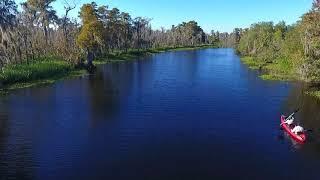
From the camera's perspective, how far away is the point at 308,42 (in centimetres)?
6325

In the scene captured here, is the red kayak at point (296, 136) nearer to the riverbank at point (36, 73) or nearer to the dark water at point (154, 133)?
the dark water at point (154, 133)

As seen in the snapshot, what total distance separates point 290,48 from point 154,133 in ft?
165

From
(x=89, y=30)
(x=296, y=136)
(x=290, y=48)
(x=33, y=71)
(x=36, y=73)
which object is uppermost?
(x=89, y=30)

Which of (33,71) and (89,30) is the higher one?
(89,30)

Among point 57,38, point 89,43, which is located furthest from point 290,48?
point 57,38

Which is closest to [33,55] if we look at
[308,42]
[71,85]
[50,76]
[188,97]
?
[50,76]

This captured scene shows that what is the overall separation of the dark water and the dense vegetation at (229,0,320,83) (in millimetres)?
4381

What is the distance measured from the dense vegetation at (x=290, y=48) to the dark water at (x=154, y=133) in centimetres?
438

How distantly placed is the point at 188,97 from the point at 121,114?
14.1 meters

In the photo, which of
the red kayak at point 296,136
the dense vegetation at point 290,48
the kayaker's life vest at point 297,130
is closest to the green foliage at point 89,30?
the dense vegetation at point 290,48

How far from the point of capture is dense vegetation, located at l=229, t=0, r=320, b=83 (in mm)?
61250

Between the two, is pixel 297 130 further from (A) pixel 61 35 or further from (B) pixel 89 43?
(A) pixel 61 35

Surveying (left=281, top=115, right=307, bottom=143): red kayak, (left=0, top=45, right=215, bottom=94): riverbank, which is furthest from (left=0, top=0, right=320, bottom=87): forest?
(left=281, top=115, right=307, bottom=143): red kayak

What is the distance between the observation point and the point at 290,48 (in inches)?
3273
